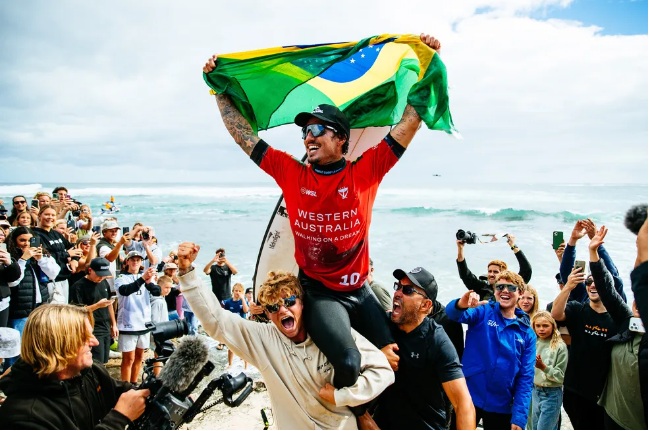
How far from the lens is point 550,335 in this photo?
15.7 feet

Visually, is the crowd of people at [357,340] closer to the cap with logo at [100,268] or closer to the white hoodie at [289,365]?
the white hoodie at [289,365]

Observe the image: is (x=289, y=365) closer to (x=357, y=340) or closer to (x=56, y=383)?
(x=357, y=340)

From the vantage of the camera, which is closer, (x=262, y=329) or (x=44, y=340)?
(x=44, y=340)

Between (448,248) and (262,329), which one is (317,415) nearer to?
(262,329)

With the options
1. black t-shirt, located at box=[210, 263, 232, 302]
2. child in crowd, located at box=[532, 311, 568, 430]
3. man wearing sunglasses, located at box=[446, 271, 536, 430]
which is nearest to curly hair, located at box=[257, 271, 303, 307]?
man wearing sunglasses, located at box=[446, 271, 536, 430]

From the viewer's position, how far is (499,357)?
3896 millimetres

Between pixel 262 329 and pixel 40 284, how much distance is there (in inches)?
192

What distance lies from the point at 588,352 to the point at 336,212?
10.4 feet

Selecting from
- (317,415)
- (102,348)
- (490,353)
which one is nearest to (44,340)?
(317,415)

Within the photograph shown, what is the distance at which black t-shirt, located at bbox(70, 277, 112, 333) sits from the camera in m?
5.95

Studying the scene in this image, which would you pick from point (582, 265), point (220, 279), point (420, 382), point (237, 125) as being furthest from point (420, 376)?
point (220, 279)

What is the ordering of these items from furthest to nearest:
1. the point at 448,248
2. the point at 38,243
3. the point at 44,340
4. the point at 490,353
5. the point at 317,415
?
the point at 448,248 → the point at 38,243 → the point at 490,353 → the point at 317,415 → the point at 44,340

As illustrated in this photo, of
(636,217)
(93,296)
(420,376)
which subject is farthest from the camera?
(93,296)

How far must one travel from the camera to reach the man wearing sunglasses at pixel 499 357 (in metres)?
3.85
